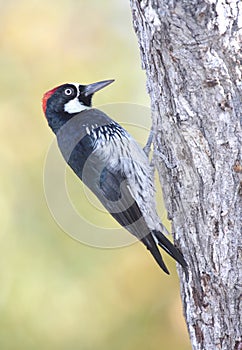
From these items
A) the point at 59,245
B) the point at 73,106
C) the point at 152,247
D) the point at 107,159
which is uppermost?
the point at 73,106

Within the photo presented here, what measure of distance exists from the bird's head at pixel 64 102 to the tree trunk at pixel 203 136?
2.72 ft

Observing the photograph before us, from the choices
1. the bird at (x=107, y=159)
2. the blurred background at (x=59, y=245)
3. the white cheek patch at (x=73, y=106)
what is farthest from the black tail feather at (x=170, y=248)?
the blurred background at (x=59, y=245)

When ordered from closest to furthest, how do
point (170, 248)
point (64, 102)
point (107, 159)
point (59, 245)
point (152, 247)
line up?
point (170, 248) < point (152, 247) < point (107, 159) < point (64, 102) < point (59, 245)

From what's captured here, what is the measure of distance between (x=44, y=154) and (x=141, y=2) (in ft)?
8.30

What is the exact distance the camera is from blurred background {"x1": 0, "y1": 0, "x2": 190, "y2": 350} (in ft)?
16.5

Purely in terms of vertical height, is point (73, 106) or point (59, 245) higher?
point (73, 106)

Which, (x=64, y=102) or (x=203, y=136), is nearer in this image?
(x=203, y=136)

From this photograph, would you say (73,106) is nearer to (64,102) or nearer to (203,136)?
(64,102)

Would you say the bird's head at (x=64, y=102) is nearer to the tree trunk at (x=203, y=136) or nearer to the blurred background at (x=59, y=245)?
the tree trunk at (x=203, y=136)

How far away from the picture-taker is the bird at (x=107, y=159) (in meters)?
3.23

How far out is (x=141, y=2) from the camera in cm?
255

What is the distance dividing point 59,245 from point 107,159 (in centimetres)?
179

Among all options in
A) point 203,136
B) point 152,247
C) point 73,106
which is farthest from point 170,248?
point 73,106

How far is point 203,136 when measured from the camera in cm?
261
